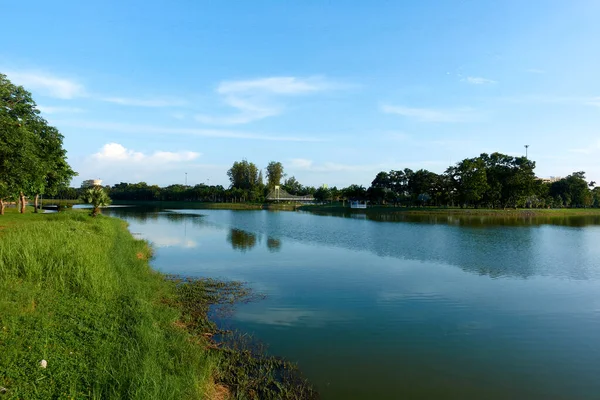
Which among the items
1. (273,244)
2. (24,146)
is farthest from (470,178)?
(24,146)

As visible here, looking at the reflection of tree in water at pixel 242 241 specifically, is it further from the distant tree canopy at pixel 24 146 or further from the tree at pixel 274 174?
the tree at pixel 274 174

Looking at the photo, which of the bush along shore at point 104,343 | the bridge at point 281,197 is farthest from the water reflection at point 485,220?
the bridge at point 281,197

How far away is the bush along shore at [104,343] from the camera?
4.99 metres

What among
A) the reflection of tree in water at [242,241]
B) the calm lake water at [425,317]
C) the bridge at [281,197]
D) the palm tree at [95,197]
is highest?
the bridge at [281,197]

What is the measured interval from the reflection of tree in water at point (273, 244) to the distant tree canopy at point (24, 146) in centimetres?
1313

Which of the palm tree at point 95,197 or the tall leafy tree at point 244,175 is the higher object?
the tall leafy tree at point 244,175

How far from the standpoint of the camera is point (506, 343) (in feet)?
28.4

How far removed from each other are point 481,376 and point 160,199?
12682 centimetres

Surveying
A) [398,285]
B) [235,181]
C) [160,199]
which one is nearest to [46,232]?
[398,285]

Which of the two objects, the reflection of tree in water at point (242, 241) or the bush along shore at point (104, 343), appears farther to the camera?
the reflection of tree in water at point (242, 241)

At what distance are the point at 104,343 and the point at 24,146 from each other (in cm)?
1586

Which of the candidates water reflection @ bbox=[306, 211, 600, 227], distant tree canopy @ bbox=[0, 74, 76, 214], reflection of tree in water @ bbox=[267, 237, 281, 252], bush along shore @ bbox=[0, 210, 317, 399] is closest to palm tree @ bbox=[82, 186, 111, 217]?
distant tree canopy @ bbox=[0, 74, 76, 214]

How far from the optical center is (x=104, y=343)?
6105 mm

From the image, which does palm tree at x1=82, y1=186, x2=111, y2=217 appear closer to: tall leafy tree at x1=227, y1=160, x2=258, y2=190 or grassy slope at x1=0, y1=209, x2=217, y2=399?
grassy slope at x1=0, y1=209, x2=217, y2=399
